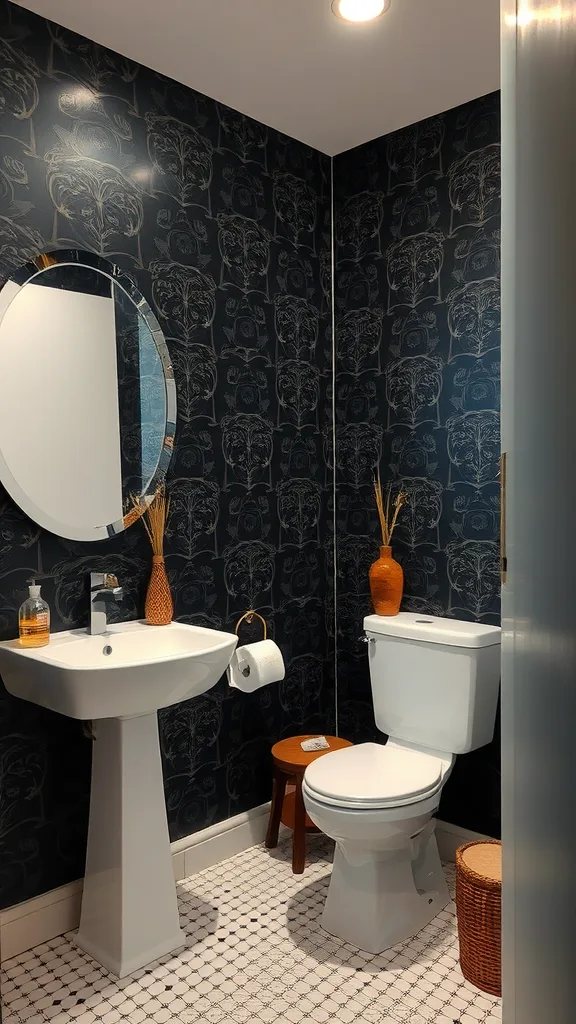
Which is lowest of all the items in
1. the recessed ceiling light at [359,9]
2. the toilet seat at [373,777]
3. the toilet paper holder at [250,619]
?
the toilet seat at [373,777]

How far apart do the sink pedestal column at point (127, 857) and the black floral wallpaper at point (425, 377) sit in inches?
42.2

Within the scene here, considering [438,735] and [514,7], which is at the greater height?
[514,7]

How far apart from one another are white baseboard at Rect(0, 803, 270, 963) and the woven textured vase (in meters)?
0.77

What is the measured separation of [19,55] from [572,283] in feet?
7.16

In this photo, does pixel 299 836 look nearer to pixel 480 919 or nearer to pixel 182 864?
pixel 182 864

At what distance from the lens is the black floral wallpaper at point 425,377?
8.32 feet

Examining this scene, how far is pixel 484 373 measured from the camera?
8.34 ft

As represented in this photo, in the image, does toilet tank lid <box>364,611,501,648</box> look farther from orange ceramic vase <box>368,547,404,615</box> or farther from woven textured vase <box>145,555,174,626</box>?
woven textured vase <box>145,555,174,626</box>

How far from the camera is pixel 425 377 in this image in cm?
272

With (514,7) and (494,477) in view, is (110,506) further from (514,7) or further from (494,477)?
(514,7)

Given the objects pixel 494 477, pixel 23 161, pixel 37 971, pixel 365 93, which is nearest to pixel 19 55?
pixel 23 161

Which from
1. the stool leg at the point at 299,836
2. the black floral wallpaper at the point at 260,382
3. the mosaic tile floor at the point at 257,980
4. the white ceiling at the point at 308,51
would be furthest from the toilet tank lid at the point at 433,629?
the white ceiling at the point at 308,51

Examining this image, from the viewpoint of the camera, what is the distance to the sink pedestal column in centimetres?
201

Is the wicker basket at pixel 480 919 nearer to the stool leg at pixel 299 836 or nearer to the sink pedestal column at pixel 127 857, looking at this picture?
the stool leg at pixel 299 836
